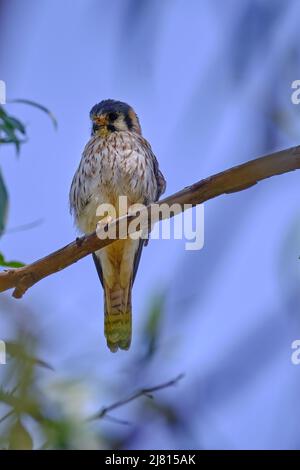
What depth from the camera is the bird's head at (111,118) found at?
5.78 meters

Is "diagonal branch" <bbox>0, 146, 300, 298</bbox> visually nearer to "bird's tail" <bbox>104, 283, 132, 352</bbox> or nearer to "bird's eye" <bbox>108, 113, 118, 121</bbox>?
"bird's tail" <bbox>104, 283, 132, 352</bbox>

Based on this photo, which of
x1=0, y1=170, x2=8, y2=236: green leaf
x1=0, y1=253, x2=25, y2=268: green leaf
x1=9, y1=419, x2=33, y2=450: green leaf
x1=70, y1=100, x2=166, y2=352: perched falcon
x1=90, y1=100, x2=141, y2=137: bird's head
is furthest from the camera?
x1=90, y1=100, x2=141, y2=137: bird's head

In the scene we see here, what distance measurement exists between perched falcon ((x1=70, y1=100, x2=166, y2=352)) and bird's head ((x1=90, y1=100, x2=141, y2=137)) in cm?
22

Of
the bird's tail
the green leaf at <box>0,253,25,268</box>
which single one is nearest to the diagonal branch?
the green leaf at <box>0,253,25,268</box>

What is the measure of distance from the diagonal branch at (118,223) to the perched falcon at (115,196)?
153cm

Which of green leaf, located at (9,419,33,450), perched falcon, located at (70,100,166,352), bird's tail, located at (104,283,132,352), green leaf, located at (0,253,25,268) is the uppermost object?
perched falcon, located at (70,100,166,352)

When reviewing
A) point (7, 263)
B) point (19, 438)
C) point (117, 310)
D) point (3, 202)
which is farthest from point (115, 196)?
point (19, 438)

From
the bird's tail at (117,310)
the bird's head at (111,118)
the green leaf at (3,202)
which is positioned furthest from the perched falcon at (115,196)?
the green leaf at (3,202)

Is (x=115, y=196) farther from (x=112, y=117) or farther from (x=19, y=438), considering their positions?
(x=19, y=438)

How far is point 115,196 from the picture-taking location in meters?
5.17

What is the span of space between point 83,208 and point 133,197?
31 cm

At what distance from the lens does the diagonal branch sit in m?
2.88
